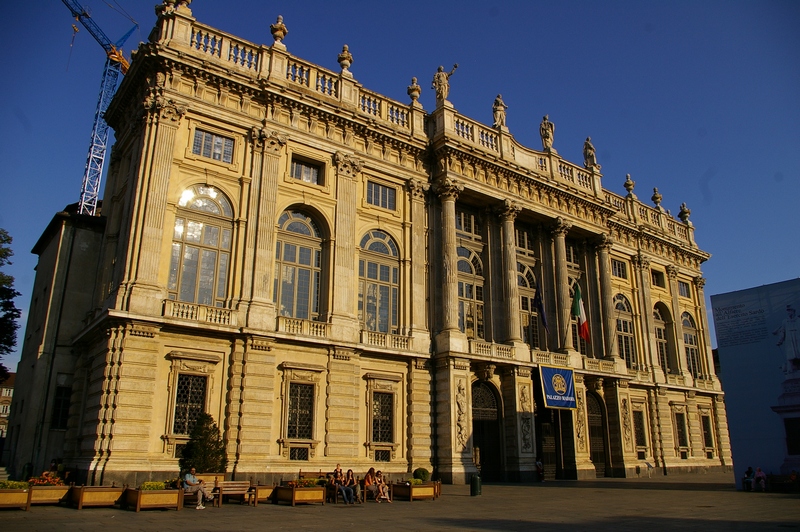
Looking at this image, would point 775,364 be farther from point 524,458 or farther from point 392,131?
point 392,131

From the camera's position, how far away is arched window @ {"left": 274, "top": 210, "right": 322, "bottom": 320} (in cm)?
2812

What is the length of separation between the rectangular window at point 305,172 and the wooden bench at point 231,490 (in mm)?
14993

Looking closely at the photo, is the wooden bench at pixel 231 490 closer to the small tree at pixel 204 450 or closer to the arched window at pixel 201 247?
the small tree at pixel 204 450

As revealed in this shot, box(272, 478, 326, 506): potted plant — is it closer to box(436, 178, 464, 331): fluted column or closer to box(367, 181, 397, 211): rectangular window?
box(436, 178, 464, 331): fluted column

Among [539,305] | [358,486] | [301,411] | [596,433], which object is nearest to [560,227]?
[539,305]

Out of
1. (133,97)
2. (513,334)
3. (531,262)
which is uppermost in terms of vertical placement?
(133,97)

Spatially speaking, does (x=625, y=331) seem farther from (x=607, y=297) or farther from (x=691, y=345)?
(x=691, y=345)

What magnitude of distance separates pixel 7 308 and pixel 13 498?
30.8 metres

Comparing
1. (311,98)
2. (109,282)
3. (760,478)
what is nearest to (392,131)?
(311,98)

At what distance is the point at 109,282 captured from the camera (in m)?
26.4

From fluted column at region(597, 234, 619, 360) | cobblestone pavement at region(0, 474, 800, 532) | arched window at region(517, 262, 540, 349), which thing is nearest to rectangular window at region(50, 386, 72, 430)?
cobblestone pavement at region(0, 474, 800, 532)

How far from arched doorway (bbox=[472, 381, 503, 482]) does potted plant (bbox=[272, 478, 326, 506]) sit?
13.6 m

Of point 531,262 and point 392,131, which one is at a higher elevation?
point 392,131

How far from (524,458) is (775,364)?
1250 cm
